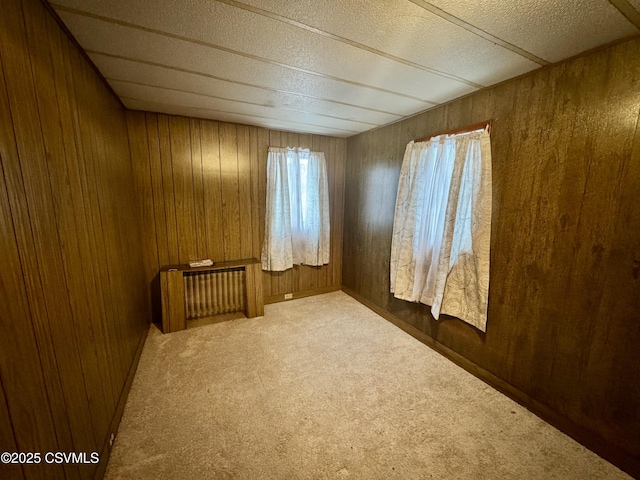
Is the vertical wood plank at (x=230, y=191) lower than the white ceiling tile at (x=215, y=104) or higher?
lower

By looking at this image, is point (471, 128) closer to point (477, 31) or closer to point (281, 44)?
Result: point (477, 31)

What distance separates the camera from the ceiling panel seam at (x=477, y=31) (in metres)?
1.04

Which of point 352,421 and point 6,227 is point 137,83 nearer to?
point 6,227

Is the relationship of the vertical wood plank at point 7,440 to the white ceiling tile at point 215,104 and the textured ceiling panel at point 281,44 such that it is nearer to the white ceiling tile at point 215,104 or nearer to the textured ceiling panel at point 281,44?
the textured ceiling panel at point 281,44

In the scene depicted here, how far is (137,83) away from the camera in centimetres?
180

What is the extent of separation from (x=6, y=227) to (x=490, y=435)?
93.5 inches

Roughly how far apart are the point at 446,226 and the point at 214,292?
2447mm

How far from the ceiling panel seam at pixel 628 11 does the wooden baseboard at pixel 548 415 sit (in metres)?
2.04

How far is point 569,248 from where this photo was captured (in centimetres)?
144

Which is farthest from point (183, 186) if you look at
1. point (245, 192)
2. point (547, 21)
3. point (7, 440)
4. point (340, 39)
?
point (547, 21)

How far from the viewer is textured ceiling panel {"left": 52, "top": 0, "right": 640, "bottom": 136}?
106 centimetres

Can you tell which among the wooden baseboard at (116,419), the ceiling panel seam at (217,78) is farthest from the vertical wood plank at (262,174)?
A: the wooden baseboard at (116,419)

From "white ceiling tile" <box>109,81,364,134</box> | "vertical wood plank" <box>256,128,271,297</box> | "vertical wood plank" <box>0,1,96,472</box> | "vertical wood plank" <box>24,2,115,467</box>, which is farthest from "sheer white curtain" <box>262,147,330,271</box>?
"vertical wood plank" <box>0,1,96,472</box>

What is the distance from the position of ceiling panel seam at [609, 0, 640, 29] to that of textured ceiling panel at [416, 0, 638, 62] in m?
0.01
